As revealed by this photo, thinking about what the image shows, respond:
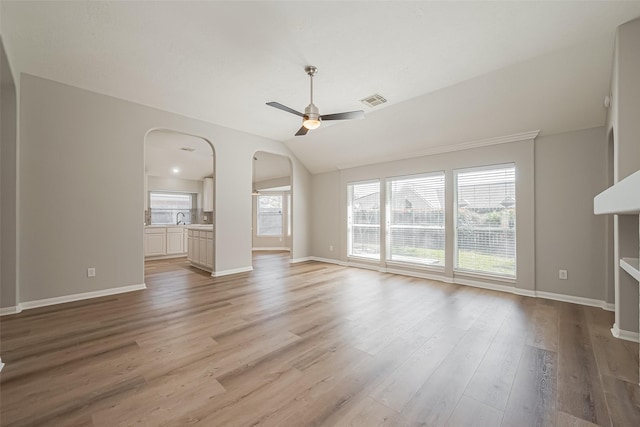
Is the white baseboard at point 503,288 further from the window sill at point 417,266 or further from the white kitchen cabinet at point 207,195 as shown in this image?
the white kitchen cabinet at point 207,195

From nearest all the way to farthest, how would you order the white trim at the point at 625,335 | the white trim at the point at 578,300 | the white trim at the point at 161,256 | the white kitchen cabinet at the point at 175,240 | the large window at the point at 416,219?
the white trim at the point at 625,335, the white trim at the point at 578,300, the large window at the point at 416,219, the white trim at the point at 161,256, the white kitchen cabinet at the point at 175,240

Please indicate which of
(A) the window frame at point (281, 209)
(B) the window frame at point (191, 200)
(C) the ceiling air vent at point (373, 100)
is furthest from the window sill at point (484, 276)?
(B) the window frame at point (191, 200)

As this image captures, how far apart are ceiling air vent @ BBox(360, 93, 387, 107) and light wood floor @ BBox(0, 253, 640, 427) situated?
9.93ft

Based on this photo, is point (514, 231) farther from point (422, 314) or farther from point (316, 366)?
point (316, 366)

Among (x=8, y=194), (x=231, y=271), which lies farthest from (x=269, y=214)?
(x=8, y=194)

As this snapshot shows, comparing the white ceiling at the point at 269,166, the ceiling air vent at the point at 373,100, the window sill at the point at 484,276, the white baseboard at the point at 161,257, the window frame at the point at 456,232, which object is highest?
the ceiling air vent at the point at 373,100

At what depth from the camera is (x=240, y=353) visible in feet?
7.41

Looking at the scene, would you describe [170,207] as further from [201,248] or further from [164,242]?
[201,248]

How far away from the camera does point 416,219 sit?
5270mm

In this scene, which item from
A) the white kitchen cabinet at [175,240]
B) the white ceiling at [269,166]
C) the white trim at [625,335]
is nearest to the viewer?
the white trim at [625,335]

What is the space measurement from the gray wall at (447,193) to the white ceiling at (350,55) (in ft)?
1.14

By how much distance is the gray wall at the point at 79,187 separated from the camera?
3.37m

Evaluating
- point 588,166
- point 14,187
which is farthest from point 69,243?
point 588,166

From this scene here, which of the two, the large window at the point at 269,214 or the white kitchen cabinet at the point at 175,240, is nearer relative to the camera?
the white kitchen cabinet at the point at 175,240
